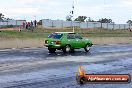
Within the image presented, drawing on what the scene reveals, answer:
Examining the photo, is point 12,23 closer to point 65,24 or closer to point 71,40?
→ point 65,24

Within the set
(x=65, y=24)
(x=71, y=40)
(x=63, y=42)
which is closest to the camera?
(x=63, y=42)

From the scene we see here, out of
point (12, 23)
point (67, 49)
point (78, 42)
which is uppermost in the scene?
point (12, 23)

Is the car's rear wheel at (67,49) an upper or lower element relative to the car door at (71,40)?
lower

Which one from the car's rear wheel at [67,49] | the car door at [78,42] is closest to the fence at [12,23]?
the car door at [78,42]

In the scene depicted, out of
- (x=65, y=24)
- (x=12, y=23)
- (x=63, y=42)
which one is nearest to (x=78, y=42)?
(x=63, y=42)

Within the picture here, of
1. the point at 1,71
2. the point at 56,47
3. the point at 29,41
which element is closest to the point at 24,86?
the point at 1,71

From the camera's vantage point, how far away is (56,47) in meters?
28.6

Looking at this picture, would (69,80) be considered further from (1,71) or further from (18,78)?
(1,71)

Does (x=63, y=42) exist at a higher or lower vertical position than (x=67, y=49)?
higher

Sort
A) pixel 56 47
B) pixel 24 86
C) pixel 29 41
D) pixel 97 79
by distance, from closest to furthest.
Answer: pixel 97 79, pixel 24 86, pixel 56 47, pixel 29 41

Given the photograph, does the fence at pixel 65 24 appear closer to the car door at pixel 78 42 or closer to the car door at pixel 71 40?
the car door at pixel 78 42

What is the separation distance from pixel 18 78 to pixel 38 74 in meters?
1.64

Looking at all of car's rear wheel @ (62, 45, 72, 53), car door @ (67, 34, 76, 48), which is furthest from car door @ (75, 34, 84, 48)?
car's rear wheel @ (62, 45, 72, 53)

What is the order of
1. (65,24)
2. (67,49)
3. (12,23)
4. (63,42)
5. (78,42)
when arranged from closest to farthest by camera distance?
(63,42) < (67,49) < (78,42) < (12,23) < (65,24)
